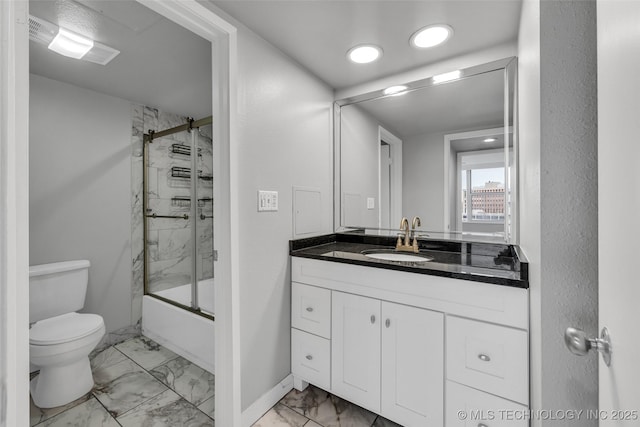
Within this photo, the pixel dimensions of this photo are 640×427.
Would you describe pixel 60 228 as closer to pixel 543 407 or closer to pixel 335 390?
pixel 335 390

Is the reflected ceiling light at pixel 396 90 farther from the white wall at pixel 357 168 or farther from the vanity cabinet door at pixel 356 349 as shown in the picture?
the vanity cabinet door at pixel 356 349

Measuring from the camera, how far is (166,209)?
2717 mm

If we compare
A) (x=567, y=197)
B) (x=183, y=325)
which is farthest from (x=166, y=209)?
(x=567, y=197)

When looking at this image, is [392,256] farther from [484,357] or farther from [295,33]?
[295,33]

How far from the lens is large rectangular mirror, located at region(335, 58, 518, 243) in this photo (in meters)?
1.60

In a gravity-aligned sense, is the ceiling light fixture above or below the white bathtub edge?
above

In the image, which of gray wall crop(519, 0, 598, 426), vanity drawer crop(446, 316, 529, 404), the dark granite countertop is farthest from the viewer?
the dark granite countertop

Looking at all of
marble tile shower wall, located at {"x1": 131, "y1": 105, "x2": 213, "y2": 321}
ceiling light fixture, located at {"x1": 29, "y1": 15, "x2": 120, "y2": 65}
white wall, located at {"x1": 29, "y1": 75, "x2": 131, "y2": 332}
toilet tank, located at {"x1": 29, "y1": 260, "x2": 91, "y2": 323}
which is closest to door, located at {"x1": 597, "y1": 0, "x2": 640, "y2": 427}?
ceiling light fixture, located at {"x1": 29, "y1": 15, "x2": 120, "y2": 65}

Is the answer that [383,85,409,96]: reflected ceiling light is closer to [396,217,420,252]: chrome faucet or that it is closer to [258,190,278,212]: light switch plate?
[396,217,420,252]: chrome faucet

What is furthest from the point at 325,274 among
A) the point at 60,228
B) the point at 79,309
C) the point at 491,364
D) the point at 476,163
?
the point at 60,228

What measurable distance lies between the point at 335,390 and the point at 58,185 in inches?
98.7

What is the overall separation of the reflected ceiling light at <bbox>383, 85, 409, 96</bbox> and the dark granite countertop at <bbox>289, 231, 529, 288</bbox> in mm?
1016

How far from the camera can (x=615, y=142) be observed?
0.45 meters

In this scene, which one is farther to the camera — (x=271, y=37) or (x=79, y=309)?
(x=79, y=309)
